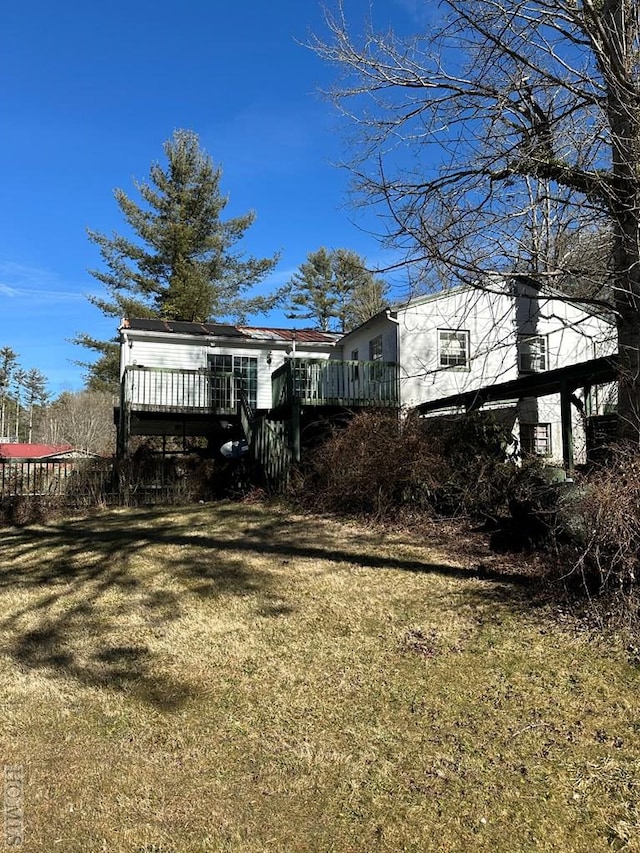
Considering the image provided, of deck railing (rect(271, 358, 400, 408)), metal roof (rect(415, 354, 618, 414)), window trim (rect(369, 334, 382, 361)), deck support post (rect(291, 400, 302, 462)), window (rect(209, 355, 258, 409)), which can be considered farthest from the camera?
window (rect(209, 355, 258, 409))

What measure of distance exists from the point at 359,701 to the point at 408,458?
6.05 metres

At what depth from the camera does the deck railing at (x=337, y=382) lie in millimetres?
14469

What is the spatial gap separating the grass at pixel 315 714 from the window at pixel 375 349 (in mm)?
11346

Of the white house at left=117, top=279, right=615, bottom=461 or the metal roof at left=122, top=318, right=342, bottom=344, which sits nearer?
the white house at left=117, top=279, right=615, bottom=461

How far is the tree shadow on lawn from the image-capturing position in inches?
182

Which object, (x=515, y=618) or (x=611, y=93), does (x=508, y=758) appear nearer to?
(x=515, y=618)

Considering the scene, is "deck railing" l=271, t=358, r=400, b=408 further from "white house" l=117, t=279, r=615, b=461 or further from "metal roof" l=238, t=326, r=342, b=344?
"metal roof" l=238, t=326, r=342, b=344

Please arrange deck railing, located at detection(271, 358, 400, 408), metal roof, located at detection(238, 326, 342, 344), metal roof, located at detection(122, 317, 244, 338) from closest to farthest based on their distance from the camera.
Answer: deck railing, located at detection(271, 358, 400, 408), metal roof, located at detection(122, 317, 244, 338), metal roof, located at detection(238, 326, 342, 344)

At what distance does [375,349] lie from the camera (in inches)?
704

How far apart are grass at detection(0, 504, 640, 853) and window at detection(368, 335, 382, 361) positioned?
11346 millimetres

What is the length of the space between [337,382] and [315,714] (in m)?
12.4

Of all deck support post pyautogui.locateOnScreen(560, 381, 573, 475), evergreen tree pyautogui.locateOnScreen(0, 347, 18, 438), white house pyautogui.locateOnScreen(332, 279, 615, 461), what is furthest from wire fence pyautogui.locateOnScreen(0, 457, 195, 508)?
evergreen tree pyautogui.locateOnScreen(0, 347, 18, 438)

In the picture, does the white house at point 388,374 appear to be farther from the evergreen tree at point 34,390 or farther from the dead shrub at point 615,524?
the evergreen tree at point 34,390

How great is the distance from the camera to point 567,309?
57.3ft
